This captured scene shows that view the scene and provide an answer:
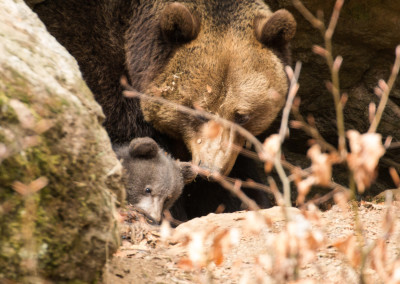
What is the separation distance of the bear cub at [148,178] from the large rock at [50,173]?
206 cm

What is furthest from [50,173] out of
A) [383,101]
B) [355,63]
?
[355,63]

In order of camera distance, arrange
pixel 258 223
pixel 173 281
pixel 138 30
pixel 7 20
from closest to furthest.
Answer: pixel 258 223 < pixel 7 20 < pixel 173 281 < pixel 138 30

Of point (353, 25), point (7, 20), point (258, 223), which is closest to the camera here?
point (258, 223)

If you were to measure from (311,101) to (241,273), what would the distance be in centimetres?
485

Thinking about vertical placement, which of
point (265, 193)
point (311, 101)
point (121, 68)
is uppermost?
point (121, 68)

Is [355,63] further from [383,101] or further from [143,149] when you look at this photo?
[383,101]

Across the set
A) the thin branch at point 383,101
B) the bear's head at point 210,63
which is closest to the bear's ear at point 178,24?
the bear's head at point 210,63

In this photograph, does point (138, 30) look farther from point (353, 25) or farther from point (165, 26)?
point (353, 25)

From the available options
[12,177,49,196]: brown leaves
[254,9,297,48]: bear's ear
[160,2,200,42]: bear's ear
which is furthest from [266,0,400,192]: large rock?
[12,177,49,196]: brown leaves

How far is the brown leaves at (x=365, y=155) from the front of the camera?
6.25 ft

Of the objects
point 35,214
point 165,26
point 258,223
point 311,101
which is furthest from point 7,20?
point 311,101

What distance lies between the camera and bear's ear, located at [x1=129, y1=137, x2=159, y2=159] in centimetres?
431

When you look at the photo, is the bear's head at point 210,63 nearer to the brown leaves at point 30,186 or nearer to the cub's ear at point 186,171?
the cub's ear at point 186,171

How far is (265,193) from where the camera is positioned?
21.1ft
